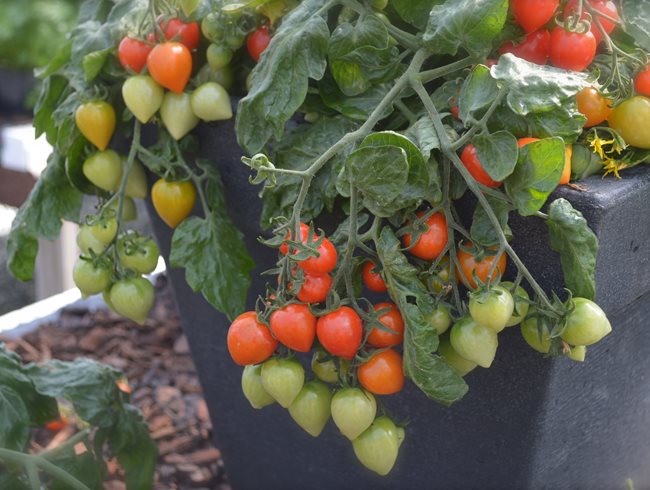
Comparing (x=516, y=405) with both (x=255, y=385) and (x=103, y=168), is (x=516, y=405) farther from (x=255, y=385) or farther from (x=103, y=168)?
(x=103, y=168)

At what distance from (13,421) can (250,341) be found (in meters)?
0.38

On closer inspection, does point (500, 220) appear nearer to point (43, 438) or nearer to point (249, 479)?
point (249, 479)

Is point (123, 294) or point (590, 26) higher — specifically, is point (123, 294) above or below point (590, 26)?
below

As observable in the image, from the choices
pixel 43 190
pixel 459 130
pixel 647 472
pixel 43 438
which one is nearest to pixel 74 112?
pixel 43 190

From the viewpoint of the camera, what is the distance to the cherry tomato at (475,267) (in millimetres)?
669

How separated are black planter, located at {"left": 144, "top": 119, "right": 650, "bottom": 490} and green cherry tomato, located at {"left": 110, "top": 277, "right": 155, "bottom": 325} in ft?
0.38

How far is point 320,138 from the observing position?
2.52 ft

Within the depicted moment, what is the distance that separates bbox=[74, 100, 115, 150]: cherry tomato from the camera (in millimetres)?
872

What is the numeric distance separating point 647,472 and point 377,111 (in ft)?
1.86

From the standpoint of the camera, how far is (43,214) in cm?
96

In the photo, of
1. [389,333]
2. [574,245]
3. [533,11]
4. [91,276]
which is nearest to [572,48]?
[533,11]

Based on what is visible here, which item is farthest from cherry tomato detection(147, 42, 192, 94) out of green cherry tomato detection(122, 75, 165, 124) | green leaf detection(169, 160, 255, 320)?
green leaf detection(169, 160, 255, 320)

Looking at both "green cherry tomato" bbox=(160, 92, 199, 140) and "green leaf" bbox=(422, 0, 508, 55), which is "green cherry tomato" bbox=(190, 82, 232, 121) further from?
"green leaf" bbox=(422, 0, 508, 55)

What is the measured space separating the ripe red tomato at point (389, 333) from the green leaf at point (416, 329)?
12 mm
